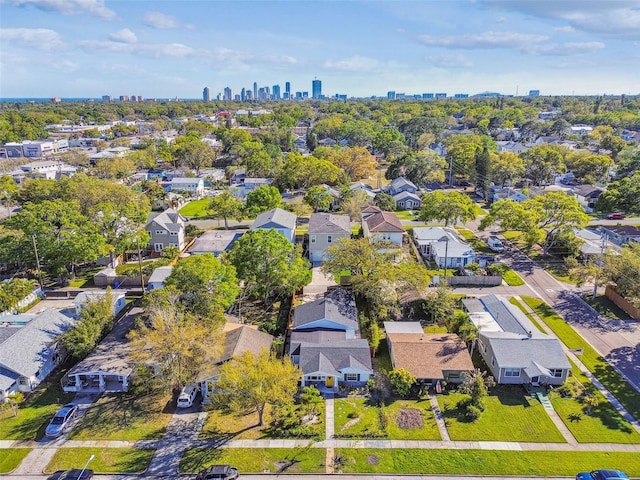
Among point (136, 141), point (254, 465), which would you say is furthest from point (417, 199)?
point (136, 141)

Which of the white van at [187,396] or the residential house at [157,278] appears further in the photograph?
the residential house at [157,278]

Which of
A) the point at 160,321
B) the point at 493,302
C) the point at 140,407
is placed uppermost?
the point at 160,321

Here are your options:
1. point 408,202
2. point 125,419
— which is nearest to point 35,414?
point 125,419

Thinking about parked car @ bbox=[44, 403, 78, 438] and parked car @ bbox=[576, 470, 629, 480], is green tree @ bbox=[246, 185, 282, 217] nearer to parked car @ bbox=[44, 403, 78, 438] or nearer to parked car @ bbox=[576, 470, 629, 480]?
parked car @ bbox=[44, 403, 78, 438]

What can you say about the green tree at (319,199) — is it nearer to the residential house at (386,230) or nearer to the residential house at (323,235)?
the residential house at (386,230)

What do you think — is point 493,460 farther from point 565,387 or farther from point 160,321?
point 160,321

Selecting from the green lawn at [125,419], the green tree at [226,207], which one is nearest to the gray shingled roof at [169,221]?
the green tree at [226,207]
